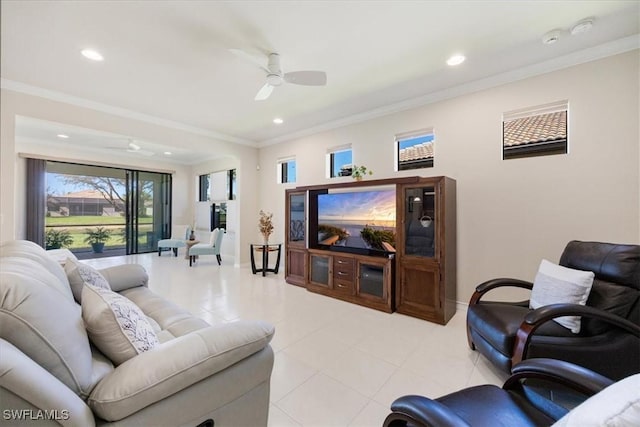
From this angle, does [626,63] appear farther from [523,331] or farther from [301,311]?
[301,311]

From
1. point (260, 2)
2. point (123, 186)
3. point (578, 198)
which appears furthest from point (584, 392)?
point (123, 186)

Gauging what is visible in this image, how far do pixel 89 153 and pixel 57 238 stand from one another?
2.21 metres

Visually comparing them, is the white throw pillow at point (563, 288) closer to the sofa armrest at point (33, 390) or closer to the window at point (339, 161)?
the sofa armrest at point (33, 390)

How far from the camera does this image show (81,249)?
264 inches

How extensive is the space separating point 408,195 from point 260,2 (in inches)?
94.5

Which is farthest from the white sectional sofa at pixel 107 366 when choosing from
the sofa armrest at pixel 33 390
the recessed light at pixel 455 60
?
the recessed light at pixel 455 60

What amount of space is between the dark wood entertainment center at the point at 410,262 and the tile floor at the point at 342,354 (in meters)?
0.17

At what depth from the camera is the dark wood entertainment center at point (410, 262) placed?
2904 mm

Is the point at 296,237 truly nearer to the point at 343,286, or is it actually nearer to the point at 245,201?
the point at 343,286

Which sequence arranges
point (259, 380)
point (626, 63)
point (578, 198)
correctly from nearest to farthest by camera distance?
point (259, 380)
point (626, 63)
point (578, 198)

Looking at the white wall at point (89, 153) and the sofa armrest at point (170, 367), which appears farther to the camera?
the white wall at point (89, 153)

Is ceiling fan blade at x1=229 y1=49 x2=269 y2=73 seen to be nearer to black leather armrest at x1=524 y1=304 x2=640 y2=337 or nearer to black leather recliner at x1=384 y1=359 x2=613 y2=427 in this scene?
black leather recliner at x1=384 y1=359 x2=613 y2=427

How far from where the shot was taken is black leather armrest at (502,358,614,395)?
3.39 feet

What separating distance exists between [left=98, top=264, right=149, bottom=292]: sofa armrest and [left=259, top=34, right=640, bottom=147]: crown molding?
3516 mm
